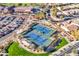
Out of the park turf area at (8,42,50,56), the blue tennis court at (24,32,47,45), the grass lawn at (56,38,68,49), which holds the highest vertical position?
the blue tennis court at (24,32,47,45)

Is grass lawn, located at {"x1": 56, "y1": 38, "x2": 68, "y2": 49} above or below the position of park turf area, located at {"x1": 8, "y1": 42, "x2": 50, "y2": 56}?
above

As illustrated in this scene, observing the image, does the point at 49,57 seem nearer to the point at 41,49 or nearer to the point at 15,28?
the point at 41,49

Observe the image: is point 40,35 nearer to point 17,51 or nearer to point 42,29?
point 42,29

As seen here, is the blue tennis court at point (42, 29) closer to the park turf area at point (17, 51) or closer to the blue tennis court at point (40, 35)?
the blue tennis court at point (40, 35)

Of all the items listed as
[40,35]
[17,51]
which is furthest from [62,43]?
[17,51]

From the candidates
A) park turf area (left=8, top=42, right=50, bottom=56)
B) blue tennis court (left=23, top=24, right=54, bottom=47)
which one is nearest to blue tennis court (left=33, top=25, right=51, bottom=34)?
blue tennis court (left=23, top=24, right=54, bottom=47)

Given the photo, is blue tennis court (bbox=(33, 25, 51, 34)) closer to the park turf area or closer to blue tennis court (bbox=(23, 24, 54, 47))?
blue tennis court (bbox=(23, 24, 54, 47))

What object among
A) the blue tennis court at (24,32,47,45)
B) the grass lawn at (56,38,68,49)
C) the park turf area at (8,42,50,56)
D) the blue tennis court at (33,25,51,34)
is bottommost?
the park turf area at (8,42,50,56)

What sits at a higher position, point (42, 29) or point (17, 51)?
point (42, 29)

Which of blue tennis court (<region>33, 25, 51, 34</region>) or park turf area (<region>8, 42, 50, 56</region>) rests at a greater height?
blue tennis court (<region>33, 25, 51, 34</region>)

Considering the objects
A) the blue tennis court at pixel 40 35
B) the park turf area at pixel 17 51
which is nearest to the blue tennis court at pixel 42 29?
the blue tennis court at pixel 40 35

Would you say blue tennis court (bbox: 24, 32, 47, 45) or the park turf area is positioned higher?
blue tennis court (bbox: 24, 32, 47, 45)

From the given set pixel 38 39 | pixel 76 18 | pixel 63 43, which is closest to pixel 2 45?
pixel 38 39
